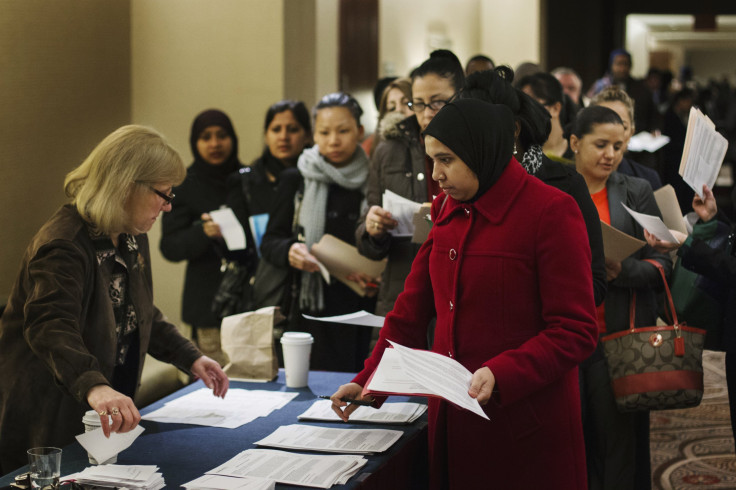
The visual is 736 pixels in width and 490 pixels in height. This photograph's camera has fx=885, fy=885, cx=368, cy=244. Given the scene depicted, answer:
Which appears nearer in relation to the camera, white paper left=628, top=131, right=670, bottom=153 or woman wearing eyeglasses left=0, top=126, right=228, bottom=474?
woman wearing eyeglasses left=0, top=126, right=228, bottom=474

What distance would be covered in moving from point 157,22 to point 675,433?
3.92 m

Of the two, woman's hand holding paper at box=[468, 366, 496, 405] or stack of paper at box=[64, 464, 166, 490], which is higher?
woman's hand holding paper at box=[468, 366, 496, 405]

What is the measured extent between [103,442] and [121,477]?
13cm

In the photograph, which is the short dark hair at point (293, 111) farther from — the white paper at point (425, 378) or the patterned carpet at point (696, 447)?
the white paper at point (425, 378)

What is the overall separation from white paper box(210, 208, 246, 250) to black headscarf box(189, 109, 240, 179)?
50 centimetres

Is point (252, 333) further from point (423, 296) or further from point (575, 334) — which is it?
point (575, 334)

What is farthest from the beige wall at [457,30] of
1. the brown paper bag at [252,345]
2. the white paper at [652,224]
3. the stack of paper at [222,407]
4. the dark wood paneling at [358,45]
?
the stack of paper at [222,407]

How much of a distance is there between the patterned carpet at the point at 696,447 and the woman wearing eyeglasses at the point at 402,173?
5.69 feet

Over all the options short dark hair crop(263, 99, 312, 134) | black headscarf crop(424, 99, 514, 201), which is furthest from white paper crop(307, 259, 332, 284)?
black headscarf crop(424, 99, 514, 201)

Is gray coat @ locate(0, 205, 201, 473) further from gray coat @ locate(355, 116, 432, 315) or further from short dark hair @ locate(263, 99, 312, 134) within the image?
short dark hair @ locate(263, 99, 312, 134)

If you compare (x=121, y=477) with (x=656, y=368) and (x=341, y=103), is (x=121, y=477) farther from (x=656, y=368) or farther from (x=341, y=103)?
(x=341, y=103)

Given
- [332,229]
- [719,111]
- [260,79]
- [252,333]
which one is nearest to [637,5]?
[719,111]

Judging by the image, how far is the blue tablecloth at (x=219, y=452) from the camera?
211cm

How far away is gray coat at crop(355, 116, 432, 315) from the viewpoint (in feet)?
11.2
